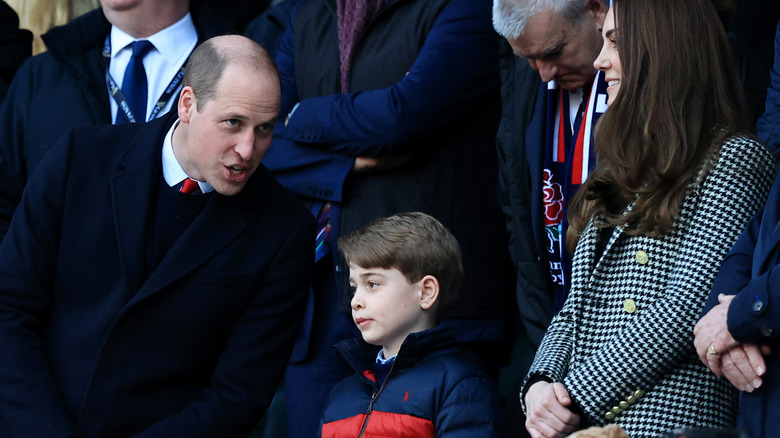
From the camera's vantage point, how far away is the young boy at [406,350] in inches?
144

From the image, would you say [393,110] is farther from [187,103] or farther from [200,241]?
[200,241]

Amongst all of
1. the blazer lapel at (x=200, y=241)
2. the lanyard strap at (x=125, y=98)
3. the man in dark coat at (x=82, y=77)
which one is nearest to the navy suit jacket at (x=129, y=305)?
the blazer lapel at (x=200, y=241)

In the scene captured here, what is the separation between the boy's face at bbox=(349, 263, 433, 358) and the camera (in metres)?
3.88

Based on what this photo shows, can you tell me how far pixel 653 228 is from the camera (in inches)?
130

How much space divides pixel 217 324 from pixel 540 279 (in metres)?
1.24

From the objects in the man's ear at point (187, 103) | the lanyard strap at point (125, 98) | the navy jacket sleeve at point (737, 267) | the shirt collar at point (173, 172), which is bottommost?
the navy jacket sleeve at point (737, 267)

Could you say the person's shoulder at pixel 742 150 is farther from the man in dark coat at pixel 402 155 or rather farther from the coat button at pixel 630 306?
the man in dark coat at pixel 402 155

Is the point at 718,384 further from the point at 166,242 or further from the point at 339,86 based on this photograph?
the point at 339,86

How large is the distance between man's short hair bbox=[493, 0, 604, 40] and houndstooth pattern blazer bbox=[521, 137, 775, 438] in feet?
3.51

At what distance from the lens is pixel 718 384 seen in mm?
3234

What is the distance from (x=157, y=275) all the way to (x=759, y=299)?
178cm

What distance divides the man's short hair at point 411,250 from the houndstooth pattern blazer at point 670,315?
687mm

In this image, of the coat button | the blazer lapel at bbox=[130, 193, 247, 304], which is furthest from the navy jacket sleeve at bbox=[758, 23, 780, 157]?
the blazer lapel at bbox=[130, 193, 247, 304]

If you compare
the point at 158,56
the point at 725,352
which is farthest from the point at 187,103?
the point at 725,352
